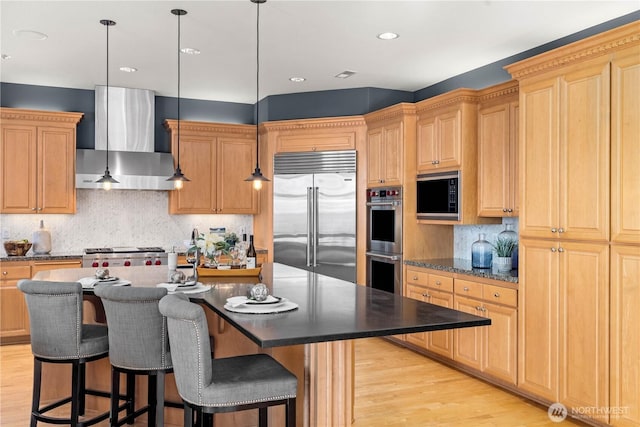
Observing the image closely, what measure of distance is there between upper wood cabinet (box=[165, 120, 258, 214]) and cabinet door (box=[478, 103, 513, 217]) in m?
3.07

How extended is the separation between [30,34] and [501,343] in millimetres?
4483

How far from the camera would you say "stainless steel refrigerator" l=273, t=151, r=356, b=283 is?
606cm

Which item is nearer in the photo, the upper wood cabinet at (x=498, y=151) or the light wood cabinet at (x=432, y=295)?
the upper wood cabinet at (x=498, y=151)

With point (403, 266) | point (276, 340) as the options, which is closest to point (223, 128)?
point (403, 266)

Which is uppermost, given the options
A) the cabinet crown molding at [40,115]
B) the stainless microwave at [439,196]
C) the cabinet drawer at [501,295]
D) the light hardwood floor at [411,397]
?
the cabinet crown molding at [40,115]

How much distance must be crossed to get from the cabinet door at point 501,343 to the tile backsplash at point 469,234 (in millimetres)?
929

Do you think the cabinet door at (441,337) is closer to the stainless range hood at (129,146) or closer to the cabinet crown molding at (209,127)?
the cabinet crown molding at (209,127)

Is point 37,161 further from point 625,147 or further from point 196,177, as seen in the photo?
point 625,147

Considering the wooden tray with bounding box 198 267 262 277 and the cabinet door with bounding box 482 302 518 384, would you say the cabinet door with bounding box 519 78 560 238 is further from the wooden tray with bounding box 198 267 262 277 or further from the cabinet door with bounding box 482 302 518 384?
the wooden tray with bounding box 198 267 262 277

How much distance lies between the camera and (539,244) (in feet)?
12.5

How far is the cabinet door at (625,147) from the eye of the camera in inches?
124

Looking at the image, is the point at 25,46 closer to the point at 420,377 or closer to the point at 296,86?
the point at 296,86

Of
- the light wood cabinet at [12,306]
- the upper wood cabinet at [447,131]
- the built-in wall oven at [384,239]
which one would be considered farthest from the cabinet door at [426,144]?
the light wood cabinet at [12,306]

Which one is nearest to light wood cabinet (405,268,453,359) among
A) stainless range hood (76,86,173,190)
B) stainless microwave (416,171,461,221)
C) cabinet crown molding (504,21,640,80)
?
stainless microwave (416,171,461,221)
